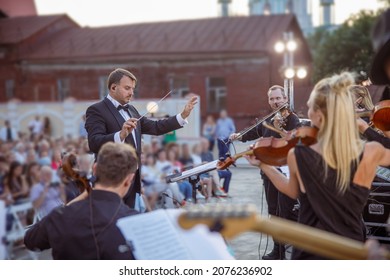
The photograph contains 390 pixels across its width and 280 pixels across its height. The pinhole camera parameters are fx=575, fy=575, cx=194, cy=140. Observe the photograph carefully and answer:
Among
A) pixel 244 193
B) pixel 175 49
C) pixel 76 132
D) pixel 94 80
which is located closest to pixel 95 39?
pixel 94 80

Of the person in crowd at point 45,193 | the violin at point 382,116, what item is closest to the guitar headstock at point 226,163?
the violin at point 382,116

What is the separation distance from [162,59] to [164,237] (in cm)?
2069

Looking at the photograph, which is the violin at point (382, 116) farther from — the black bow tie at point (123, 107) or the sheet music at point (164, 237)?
the sheet music at point (164, 237)

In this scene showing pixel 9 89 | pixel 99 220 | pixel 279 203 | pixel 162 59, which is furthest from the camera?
pixel 162 59

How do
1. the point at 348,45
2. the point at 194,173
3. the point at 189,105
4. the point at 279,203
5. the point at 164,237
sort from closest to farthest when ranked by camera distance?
the point at 164,237, the point at 189,105, the point at 194,173, the point at 279,203, the point at 348,45

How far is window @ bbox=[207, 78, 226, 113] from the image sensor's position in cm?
2248

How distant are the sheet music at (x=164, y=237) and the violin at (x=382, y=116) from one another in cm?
233

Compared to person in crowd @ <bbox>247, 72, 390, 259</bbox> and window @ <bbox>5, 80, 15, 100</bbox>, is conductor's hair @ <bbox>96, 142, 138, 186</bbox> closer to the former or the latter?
person in crowd @ <bbox>247, 72, 390, 259</bbox>

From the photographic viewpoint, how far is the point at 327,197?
2516 mm

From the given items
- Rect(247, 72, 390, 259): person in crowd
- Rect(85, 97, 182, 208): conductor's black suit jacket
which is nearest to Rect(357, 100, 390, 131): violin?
Rect(247, 72, 390, 259): person in crowd

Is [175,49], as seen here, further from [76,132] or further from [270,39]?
[76,132]

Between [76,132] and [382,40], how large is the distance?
17358 mm

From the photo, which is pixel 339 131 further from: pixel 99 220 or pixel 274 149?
pixel 99 220

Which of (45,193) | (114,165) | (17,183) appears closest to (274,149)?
(114,165)
